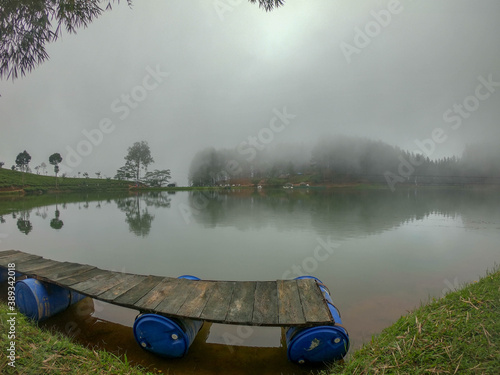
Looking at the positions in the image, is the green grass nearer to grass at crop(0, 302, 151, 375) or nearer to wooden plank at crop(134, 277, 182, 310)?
wooden plank at crop(134, 277, 182, 310)

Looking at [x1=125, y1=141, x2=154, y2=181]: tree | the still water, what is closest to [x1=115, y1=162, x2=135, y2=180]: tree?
[x1=125, y1=141, x2=154, y2=181]: tree

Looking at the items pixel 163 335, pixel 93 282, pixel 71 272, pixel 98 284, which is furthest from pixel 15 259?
pixel 163 335

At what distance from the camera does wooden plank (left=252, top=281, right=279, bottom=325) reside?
293cm

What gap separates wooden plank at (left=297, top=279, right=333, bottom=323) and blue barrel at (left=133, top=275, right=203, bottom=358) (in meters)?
1.60

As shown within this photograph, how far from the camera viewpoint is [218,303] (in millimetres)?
3348

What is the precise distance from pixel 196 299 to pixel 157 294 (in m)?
0.64

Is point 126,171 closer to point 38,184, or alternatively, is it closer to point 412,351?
point 38,184

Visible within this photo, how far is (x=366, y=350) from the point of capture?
8.67 ft

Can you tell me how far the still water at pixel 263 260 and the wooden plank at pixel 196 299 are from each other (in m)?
0.73

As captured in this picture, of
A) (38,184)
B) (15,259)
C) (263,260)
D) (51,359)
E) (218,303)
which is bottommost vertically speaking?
(263,260)

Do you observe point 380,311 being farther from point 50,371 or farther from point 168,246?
point 168,246

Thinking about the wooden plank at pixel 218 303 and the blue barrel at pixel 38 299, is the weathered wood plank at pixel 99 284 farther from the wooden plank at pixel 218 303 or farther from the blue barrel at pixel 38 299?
the wooden plank at pixel 218 303

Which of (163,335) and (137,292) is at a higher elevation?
(137,292)

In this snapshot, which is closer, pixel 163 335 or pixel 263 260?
pixel 163 335
